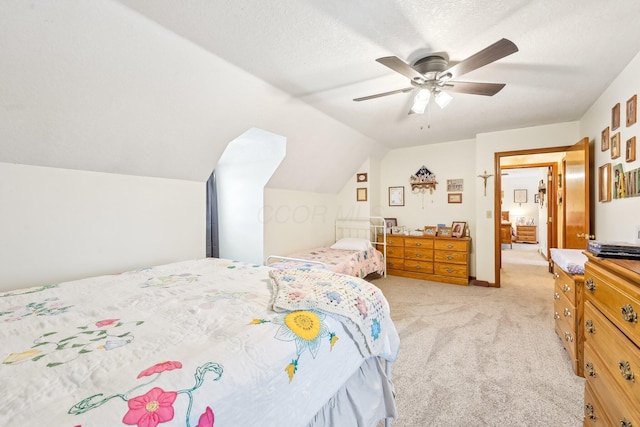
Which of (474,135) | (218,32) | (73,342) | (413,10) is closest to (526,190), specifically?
(474,135)

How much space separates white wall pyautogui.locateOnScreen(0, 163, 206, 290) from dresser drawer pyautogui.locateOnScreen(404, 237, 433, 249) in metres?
3.26

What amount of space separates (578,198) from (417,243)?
2.00 m

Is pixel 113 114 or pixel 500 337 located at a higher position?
pixel 113 114

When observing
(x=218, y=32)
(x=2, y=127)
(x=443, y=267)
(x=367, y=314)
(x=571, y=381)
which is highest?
(x=218, y=32)

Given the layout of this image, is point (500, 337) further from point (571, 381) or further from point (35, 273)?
point (35, 273)

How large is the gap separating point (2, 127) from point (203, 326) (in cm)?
186

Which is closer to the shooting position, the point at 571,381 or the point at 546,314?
the point at 571,381

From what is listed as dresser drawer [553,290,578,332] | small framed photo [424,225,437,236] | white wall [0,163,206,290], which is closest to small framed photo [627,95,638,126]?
dresser drawer [553,290,578,332]

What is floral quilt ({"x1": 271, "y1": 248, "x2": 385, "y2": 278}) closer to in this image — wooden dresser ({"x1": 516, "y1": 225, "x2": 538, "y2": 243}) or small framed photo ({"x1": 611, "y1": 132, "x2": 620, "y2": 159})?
small framed photo ({"x1": 611, "y1": 132, "x2": 620, "y2": 159})

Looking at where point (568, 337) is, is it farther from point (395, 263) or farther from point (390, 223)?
point (390, 223)

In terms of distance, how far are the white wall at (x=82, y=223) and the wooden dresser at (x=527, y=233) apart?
9.91 meters

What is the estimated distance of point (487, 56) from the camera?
5.39ft

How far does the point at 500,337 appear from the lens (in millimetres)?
2479

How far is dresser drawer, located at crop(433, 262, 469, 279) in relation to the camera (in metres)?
4.09
